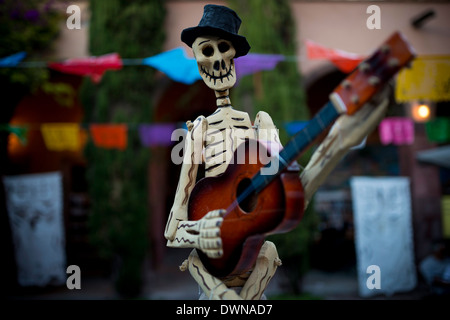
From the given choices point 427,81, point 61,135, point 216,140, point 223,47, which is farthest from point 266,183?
point 61,135

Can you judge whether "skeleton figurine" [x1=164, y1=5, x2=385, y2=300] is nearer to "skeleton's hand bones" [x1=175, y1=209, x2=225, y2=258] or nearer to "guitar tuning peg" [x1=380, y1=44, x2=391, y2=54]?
"skeleton's hand bones" [x1=175, y1=209, x2=225, y2=258]

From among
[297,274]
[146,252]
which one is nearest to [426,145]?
[297,274]

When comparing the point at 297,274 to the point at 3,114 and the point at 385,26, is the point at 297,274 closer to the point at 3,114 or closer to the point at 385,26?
the point at 385,26

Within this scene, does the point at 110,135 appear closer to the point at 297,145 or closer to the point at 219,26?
the point at 219,26

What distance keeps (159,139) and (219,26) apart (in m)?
4.23

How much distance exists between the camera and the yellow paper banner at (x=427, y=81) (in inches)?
175

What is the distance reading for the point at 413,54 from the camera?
1.13 m

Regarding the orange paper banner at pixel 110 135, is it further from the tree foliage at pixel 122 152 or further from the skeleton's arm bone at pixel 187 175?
the skeleton's arm bone at pixel 187 175

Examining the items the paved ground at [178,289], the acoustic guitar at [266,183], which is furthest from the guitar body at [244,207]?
the paved ground at [178,289]

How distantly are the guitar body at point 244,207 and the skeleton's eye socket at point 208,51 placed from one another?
511mm

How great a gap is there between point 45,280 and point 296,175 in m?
6.15

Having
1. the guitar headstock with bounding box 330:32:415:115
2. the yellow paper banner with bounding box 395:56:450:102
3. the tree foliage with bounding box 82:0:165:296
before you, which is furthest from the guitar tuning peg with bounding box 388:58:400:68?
the tree foliage with bounding box 82:0:165:296

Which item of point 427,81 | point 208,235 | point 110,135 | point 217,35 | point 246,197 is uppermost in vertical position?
point 427,81

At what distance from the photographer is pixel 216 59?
181 cm
